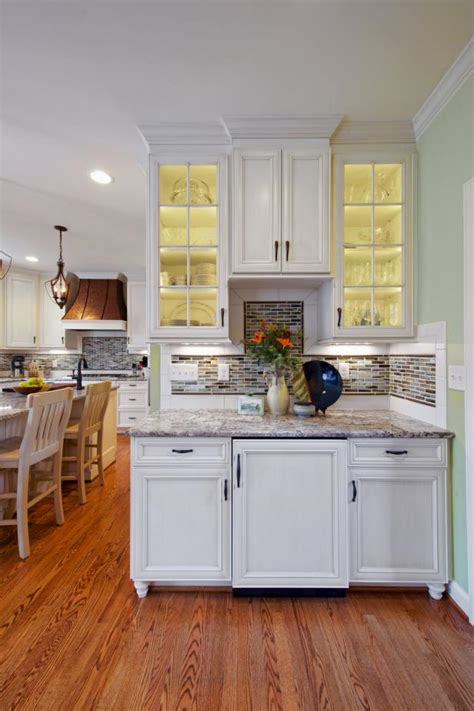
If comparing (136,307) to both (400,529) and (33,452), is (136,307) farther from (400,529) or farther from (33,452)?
(400,529)

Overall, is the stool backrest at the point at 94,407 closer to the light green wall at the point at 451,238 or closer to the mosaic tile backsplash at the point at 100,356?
the mosaic tile backsplash at the point at 100,356

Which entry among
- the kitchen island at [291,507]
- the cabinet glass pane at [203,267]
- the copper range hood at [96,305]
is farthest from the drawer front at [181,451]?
the copper range hood at [96,305]

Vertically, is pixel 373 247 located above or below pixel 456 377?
above

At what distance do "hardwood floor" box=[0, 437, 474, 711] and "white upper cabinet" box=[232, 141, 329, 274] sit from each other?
181 cm

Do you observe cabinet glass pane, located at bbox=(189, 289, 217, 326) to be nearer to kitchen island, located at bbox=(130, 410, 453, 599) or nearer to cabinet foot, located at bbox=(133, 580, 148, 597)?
kitchen island, located at bbox=(130, 410, 453, 599)

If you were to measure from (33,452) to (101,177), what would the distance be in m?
2.04

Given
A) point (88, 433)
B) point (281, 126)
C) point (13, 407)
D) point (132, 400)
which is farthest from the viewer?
point (132, 400)

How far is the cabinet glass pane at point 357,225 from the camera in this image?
211 centimetres

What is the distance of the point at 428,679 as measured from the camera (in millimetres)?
1337

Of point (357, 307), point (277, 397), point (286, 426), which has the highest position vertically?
point (357, 307)

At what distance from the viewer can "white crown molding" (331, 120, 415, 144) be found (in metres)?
2.01

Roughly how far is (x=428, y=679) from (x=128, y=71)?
292 centimetres

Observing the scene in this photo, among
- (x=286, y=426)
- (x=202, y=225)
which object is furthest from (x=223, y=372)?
(x=202, y=225)

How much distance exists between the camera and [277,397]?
2.15 metres
